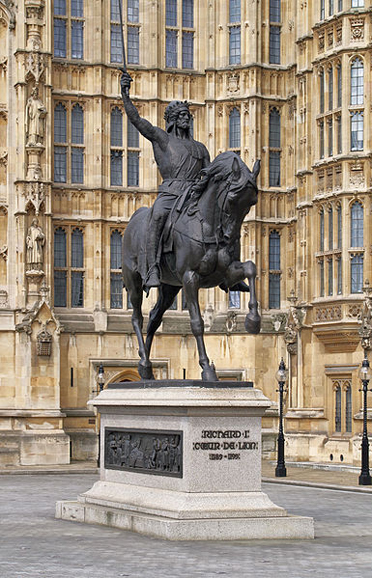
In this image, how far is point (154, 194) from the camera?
44.7m

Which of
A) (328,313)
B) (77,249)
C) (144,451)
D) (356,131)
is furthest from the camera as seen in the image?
(77,249)

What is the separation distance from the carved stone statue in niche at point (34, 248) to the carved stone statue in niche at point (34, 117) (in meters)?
3.00

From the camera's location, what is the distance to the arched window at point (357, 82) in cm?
3922

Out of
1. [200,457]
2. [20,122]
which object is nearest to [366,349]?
[20,122]

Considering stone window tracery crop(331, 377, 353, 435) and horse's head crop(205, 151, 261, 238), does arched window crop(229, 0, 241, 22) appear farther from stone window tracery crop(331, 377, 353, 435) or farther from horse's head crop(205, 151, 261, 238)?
horse's head crop(205, 151, 261, 238)

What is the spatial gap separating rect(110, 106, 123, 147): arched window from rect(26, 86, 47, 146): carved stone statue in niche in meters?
3.07

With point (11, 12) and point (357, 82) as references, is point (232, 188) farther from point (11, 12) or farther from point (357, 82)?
point (11, 12)

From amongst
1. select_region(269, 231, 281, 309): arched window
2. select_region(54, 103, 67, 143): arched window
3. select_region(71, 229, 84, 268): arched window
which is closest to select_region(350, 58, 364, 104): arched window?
select_region(269, 231, 281, 309): arched window

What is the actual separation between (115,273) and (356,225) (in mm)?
9436

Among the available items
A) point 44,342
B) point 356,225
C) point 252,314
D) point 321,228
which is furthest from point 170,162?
point 44,342

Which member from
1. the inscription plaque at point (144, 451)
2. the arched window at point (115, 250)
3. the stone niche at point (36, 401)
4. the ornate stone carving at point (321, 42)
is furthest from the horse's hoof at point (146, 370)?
the arched window at point (115, 250)

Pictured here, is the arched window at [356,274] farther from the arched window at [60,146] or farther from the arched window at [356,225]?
the arched window at [60,146]

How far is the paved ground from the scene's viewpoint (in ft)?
48.7

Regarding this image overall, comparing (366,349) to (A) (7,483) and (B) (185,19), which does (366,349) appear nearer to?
(A) (7,483)
